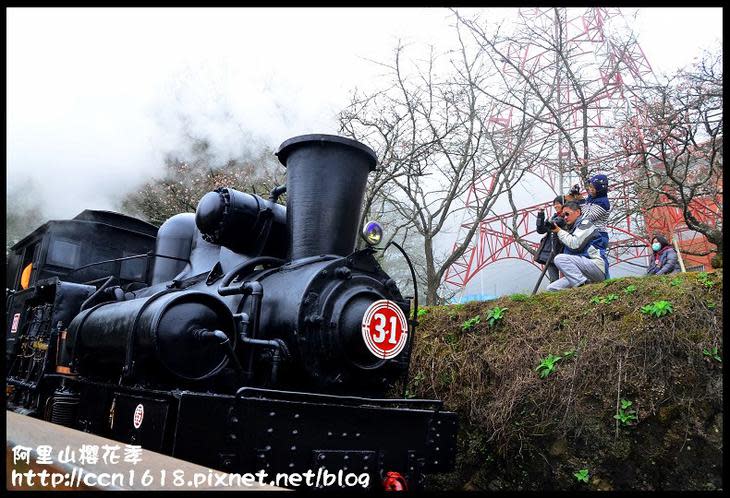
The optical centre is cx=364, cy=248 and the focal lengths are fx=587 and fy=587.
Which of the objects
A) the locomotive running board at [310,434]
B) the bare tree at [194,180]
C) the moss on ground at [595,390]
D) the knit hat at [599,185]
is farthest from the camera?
the bare tree at [194,180]

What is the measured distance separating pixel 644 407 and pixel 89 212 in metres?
5.66

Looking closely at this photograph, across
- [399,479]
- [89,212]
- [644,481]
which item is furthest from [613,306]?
[89,212]

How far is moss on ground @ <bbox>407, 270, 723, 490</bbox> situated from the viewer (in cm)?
388

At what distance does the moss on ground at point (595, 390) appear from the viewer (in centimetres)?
388

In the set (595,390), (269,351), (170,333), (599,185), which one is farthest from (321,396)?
(599,185)

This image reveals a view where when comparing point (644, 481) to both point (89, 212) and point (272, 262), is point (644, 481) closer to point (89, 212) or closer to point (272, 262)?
point (272, 262)

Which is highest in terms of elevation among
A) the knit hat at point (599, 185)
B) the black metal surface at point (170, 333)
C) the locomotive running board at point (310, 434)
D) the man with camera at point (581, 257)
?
the knit hat at point (599, 185)

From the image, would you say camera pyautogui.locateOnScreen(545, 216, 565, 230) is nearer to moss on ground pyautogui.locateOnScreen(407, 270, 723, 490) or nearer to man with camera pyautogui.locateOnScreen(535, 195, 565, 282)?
man with camera pyautogui.locateOnScreen(535, 195, 565, 282)

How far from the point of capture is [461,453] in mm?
4930

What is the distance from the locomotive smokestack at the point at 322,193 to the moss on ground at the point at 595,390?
1747 millimetres

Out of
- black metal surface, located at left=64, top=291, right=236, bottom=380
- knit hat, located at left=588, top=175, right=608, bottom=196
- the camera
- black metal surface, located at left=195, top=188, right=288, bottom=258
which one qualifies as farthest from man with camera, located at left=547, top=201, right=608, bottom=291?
black metal surface, located at left=64, top=291, right=236, bottom=380

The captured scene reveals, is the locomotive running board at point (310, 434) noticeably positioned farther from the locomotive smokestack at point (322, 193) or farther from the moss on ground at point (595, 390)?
the locomotive smokestack at point (322, 193)

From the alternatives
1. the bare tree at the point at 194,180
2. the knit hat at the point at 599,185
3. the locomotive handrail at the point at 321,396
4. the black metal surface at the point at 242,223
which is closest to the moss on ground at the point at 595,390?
the locomotive handrail at the point at 321,396

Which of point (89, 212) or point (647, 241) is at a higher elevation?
point (647, 241)
